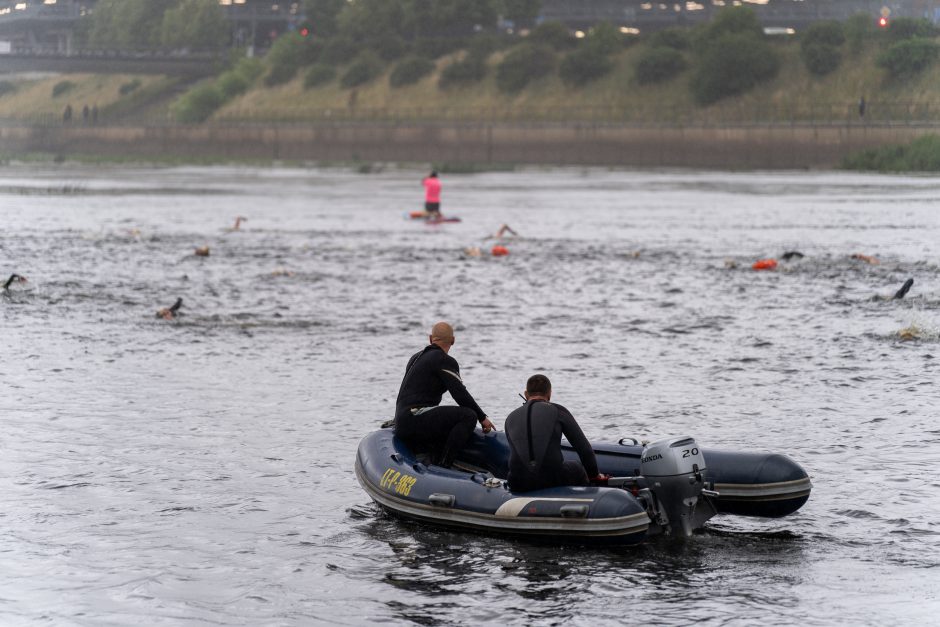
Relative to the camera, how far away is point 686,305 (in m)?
28.3

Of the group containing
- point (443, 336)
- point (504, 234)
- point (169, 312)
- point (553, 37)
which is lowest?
point (169, 312)

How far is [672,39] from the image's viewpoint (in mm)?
119125

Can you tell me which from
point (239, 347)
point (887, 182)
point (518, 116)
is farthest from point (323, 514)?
point (518, 116)

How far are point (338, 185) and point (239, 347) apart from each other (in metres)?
61.3

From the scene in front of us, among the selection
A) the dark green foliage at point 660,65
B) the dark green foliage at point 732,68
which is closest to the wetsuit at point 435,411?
the dark green foliage at point 732,68

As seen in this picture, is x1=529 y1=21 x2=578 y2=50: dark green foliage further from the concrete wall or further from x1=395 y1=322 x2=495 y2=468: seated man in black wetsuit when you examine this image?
x1=395 y1=322 x2=495 y2=468: seated man in black wetsuit

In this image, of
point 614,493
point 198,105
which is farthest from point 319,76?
point 614,493

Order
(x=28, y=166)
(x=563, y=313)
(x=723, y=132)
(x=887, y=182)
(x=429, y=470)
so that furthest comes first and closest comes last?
(x=28, y=166), (x=723, y=132), (x=887, y=182), (x=563, y=313), (x=429, y=470)

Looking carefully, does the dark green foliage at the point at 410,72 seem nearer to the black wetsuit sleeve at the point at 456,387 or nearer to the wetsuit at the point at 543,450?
the black wetsuit sleeve at the point at 456,387

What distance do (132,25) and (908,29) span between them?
98.7 m

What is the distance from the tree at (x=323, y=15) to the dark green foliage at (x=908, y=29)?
6676cm

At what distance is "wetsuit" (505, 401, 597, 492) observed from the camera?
37.1ft

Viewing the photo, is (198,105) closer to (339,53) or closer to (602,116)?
(339,53)

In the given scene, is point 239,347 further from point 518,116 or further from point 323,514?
point 518,116
